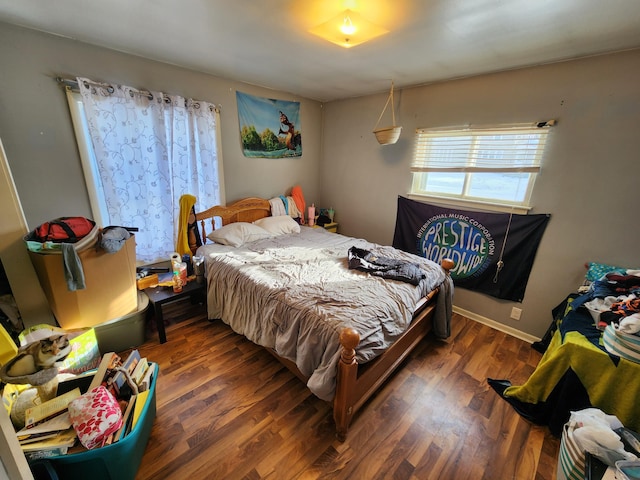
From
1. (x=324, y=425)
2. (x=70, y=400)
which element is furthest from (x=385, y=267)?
(x=70, y=400)

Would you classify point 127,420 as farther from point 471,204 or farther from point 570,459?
point 471,204

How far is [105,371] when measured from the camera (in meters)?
1.36

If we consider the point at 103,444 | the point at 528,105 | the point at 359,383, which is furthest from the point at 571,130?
the point at 103,444

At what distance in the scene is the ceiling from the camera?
54.8 inches

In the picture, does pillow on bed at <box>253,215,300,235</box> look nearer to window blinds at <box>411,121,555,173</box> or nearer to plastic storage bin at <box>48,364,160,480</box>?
window blinds at <box>411,121,555,173</box>

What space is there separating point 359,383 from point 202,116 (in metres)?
2.77

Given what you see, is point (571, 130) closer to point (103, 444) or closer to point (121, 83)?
point (103, 444)

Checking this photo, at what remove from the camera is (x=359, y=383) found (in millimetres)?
1482

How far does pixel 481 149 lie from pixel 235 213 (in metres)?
2.70

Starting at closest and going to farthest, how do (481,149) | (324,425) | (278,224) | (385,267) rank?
(324,425), (385,267), (481,149), (278,224)

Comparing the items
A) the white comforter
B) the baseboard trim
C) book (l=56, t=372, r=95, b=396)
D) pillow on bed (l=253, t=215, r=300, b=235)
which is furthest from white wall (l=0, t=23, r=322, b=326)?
the baseboard trim

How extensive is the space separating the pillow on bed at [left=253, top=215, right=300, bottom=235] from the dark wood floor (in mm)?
1367

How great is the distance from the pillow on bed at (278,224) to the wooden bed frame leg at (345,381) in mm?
1954

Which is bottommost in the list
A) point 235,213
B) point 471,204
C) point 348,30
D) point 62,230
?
point 235,213
